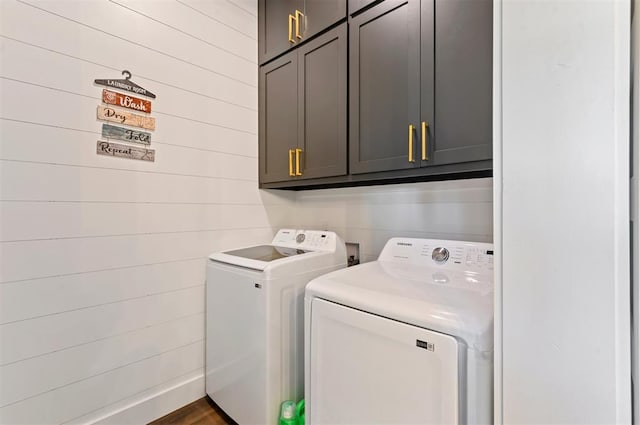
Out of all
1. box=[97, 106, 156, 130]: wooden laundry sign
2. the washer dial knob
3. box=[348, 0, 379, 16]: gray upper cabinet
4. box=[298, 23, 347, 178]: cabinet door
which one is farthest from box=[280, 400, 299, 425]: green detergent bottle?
box=[348, 0, 379, 16]: gray upper cabinet

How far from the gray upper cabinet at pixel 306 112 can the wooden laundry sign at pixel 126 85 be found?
2.36 feet

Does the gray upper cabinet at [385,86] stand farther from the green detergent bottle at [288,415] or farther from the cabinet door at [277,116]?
the green detergent bottle at [288,415]

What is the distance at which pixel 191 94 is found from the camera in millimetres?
1690

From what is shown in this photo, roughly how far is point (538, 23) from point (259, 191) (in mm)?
1745

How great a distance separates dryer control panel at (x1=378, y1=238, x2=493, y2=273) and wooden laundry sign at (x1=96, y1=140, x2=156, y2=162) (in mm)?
1363

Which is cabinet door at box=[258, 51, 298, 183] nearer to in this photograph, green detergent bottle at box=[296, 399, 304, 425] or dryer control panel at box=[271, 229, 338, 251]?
dryer control panel at box=[271, 229, 338, 251]

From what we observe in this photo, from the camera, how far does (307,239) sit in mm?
1851

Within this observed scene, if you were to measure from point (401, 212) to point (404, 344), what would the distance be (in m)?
0.98

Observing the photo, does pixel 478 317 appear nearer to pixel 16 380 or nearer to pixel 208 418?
pixel 208 418

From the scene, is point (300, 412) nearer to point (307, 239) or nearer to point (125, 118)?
point (307, 239)

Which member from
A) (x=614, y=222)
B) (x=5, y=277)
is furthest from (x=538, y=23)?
(x=5, y=277)

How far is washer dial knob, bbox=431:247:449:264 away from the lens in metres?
1.36

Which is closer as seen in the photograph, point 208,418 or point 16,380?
point 16,380

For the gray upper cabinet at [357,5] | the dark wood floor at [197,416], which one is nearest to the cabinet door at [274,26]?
the gray upper cabinet at [357,5]
